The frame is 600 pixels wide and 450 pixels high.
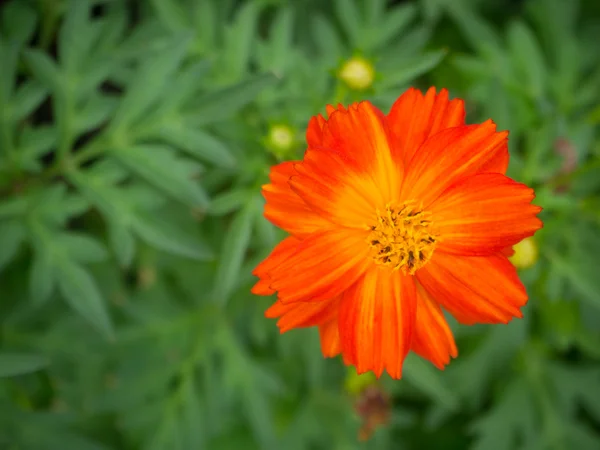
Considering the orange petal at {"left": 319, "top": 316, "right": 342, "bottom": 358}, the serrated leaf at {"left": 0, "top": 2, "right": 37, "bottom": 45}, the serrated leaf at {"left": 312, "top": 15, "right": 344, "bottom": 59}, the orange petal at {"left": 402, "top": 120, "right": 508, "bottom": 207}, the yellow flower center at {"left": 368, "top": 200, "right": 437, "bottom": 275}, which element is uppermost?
the serrated leaf at {"left": 312, "top": 15, "right": 344, "bottom": 59}

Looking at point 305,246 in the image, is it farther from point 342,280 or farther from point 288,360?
point 288,360

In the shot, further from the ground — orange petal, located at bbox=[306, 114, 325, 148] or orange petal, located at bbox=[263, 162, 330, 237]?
orange petal, located at bbox=[306, 114, 325, 148]

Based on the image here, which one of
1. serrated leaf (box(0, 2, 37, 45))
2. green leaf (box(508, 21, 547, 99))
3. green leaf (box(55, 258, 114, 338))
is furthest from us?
green leaf (box(508, 21, 547, 99))

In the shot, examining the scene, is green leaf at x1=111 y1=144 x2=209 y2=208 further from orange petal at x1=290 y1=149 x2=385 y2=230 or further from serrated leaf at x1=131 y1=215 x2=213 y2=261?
orange petal at x1=290 y1=149 x2=385 y2=230

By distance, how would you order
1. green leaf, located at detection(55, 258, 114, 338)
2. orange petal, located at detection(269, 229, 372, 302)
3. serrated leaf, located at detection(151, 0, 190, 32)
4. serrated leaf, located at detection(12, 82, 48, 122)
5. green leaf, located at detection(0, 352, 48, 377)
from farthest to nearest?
1. serrated leaf, located at detection(151, 0, 190, 32)
2. serrated leaf, located at detection(12, 82, 48, 122)
3. green leaf, located at detection(55, 258, 114, 338)
4. green leaf, located at detection(0, 352, 48, 377)
5. orange petal, located at detection(269, 229, 372, 302)

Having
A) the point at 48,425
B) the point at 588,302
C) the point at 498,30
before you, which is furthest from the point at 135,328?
the point at 498,30

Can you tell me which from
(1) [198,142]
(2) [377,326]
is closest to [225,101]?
(1) [198,142]

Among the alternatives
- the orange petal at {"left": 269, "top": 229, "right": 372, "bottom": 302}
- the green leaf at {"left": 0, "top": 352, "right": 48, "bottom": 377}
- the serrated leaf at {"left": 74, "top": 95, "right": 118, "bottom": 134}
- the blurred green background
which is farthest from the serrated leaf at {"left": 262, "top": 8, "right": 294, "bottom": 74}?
the green leaf at {"left": 0, "top": 352, "right": 48, "bottom": 377}

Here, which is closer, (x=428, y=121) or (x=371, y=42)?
(x=428, y=121)

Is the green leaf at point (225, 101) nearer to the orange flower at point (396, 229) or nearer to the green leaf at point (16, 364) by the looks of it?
the orange flower at point (396, 229)
